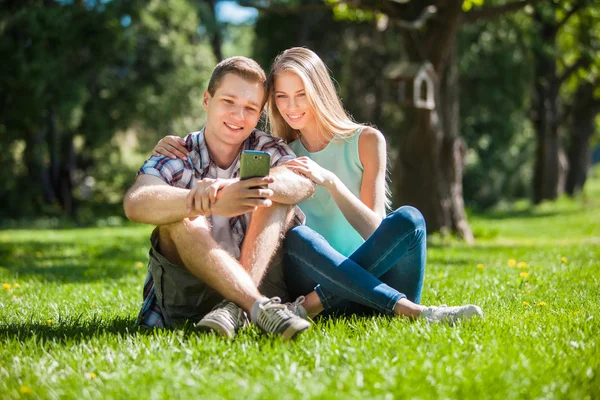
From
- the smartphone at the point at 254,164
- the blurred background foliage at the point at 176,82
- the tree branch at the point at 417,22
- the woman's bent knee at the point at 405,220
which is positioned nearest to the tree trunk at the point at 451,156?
the tree branch at the point at 417,22

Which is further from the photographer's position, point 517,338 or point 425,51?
point 425,51

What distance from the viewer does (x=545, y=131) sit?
21469mm

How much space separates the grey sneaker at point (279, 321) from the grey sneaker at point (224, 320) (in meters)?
0.13

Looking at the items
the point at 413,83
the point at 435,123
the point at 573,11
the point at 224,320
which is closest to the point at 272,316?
the point at 224,320

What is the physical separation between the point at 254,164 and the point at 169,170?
1.98ft

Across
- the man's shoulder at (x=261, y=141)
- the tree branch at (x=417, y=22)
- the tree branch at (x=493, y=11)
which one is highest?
the tree branch at (x=493, y=11)

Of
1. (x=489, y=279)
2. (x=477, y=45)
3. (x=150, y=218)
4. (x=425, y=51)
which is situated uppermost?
(x=477, y=45)

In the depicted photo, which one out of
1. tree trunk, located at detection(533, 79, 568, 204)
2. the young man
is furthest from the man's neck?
tree trunk, located at detection(533, 79, 568, 204)

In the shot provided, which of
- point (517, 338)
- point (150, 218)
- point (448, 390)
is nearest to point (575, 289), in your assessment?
point (517, 338)

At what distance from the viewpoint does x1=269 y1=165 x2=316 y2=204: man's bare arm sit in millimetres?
3416

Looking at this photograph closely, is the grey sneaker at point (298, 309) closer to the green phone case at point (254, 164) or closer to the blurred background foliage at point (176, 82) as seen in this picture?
the green phone case at point (254, 164)

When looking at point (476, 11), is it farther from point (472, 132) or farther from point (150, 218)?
point (472, 132)

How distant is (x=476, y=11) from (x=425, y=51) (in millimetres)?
998

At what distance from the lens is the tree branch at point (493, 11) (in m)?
9.81
